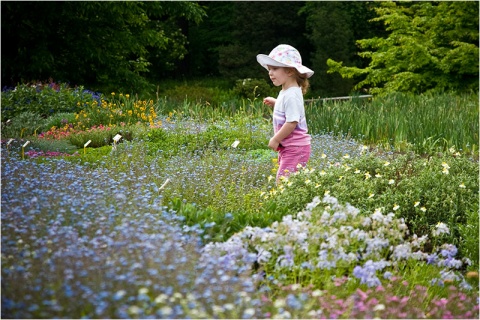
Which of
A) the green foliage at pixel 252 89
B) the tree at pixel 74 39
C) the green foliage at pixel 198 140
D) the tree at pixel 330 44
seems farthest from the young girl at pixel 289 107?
the tree at pixel 330 44

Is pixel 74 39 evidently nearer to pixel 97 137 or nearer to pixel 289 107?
pixel 97 137

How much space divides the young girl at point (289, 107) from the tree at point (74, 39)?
36.6ft

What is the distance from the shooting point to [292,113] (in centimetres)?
546

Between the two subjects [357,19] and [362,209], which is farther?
[357,19]

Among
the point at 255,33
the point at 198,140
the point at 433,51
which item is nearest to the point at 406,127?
the point at 198,140

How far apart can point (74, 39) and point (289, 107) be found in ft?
41.7

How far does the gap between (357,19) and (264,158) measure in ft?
70.4

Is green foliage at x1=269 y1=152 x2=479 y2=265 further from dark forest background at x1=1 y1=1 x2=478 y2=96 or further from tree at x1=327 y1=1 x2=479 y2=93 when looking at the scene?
tree at x1=327 y1=1 x2=479 y2=93

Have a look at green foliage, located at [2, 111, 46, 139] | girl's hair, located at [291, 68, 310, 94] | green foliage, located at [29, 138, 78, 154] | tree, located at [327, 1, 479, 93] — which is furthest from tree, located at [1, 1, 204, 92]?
girl's hair, located at [291, 68, 310, 94]

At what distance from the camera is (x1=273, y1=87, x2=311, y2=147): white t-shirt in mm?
5465

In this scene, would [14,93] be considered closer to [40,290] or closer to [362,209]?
[362,209]

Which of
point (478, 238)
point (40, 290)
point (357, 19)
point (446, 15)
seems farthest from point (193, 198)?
point (357, 19)

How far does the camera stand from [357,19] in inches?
1091

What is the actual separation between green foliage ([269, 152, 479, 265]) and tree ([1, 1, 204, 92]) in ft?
38.5
